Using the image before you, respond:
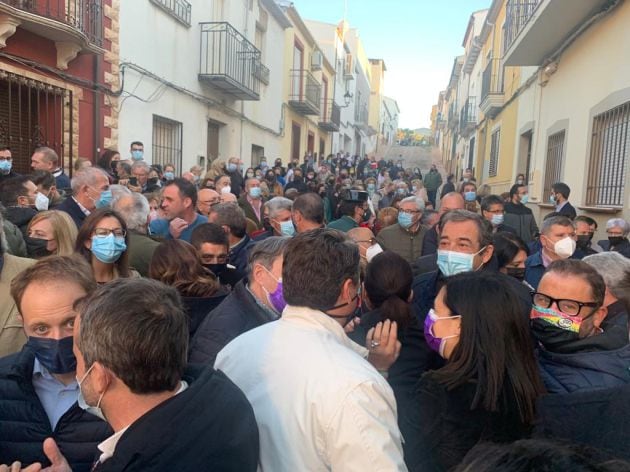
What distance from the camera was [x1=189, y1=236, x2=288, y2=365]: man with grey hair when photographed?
243cm

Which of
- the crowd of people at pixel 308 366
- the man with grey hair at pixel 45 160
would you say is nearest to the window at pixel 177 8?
the man with grey hair at pixel 45 160

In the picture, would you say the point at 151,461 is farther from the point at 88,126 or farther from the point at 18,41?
the point at 88,126

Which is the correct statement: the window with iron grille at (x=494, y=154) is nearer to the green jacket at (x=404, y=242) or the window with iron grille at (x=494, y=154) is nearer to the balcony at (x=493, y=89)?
the balcony at (x=493, y=89)

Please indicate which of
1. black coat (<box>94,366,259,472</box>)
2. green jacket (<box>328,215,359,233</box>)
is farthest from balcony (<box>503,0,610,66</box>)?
black coat (<box>94,366,259,472</box>)

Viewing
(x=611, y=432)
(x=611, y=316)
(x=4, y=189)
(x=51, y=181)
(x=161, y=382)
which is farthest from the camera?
(x=51, y=181)

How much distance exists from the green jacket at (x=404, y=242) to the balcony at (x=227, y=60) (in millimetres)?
7987

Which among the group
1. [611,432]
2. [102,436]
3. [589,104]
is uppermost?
[589,104]

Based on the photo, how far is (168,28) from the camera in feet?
34.9

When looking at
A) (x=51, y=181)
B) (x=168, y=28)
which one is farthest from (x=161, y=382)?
(x=168, y=28)

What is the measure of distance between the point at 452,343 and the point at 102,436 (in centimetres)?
136

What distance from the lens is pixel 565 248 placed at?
14.4ft

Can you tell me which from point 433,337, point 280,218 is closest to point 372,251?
point 280,218

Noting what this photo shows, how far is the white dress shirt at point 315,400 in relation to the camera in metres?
1.48

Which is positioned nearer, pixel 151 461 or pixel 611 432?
pixel 151 461
